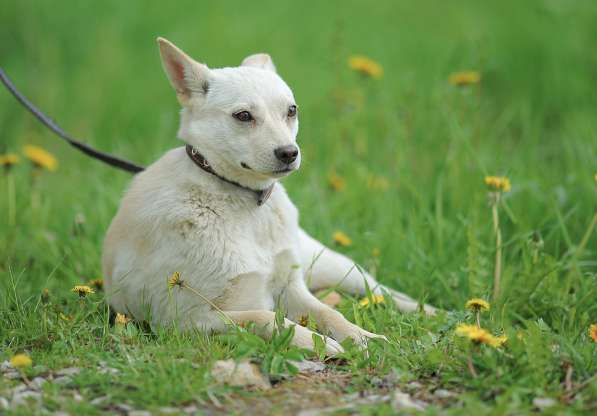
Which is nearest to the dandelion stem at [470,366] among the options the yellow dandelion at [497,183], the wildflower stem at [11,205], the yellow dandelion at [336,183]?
the yellow dandelion at [497,183]

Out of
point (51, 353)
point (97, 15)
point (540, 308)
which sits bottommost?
point (540, 308)

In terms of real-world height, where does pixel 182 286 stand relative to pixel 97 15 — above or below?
below

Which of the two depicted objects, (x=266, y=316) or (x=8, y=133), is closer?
(x=266, y=316)

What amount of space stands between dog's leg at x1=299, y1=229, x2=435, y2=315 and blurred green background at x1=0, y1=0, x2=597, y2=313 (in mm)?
147

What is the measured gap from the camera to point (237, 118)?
3516 millimetres

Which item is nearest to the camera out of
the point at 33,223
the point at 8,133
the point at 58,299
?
the point at 58,299

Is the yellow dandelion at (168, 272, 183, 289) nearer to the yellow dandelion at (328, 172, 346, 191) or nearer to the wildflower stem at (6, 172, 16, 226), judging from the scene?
the wildflower stem at (6, 172, 16, 226)

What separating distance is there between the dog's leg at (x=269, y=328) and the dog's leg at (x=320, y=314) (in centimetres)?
11

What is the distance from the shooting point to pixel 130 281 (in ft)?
11.7

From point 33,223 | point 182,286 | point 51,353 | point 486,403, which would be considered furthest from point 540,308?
point 33,223

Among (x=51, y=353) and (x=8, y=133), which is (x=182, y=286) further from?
(x=8, y=133)

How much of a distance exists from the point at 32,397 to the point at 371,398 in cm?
115

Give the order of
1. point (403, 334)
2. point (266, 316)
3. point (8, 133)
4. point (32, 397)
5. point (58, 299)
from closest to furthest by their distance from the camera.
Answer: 1. point (32, 397)
2. point (266, 316)
3. point (403, 334)
4. point (58, 299)
5. point (8, 133)

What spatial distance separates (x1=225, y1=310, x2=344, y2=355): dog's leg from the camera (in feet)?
10.5
